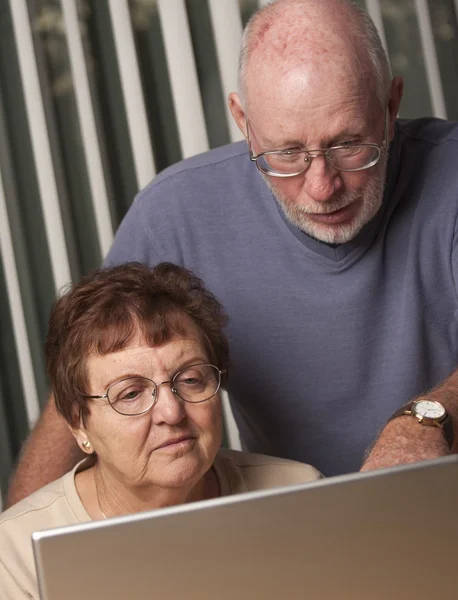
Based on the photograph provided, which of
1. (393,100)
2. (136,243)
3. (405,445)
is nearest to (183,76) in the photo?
(136,243)

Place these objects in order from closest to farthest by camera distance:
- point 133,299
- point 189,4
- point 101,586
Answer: point 101,586 → point 133,299 → point 189,4

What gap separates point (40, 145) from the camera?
9.27ft

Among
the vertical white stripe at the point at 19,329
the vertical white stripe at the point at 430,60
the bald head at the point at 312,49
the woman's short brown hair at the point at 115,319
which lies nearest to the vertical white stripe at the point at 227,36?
the vertical white stripe at the point at 430,60

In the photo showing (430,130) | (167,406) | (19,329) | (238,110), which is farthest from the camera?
(19,329)

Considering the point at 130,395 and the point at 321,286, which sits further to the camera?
the point at 321,286

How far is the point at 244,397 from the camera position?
82.2 inches

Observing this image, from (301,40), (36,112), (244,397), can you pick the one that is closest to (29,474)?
(244,397)

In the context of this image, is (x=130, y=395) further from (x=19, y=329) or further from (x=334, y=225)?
(x=19, y=329)

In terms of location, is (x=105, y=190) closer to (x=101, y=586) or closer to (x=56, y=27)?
(x=56, y=27)

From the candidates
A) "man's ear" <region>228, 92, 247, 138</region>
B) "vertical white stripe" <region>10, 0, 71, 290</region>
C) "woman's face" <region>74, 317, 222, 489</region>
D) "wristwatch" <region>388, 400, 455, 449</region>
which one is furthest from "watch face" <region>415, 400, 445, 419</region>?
"vertical white stripe" <region>10, 0, 71, 290</region>

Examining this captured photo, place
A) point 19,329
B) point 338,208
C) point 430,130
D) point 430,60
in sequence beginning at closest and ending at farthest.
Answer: point 338,208
point 430,130
point 430,60
point 19,329

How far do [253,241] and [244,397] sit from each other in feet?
1.15

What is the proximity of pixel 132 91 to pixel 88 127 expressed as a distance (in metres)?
0.17

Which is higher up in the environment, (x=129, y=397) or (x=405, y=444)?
(x=129, y=397)
